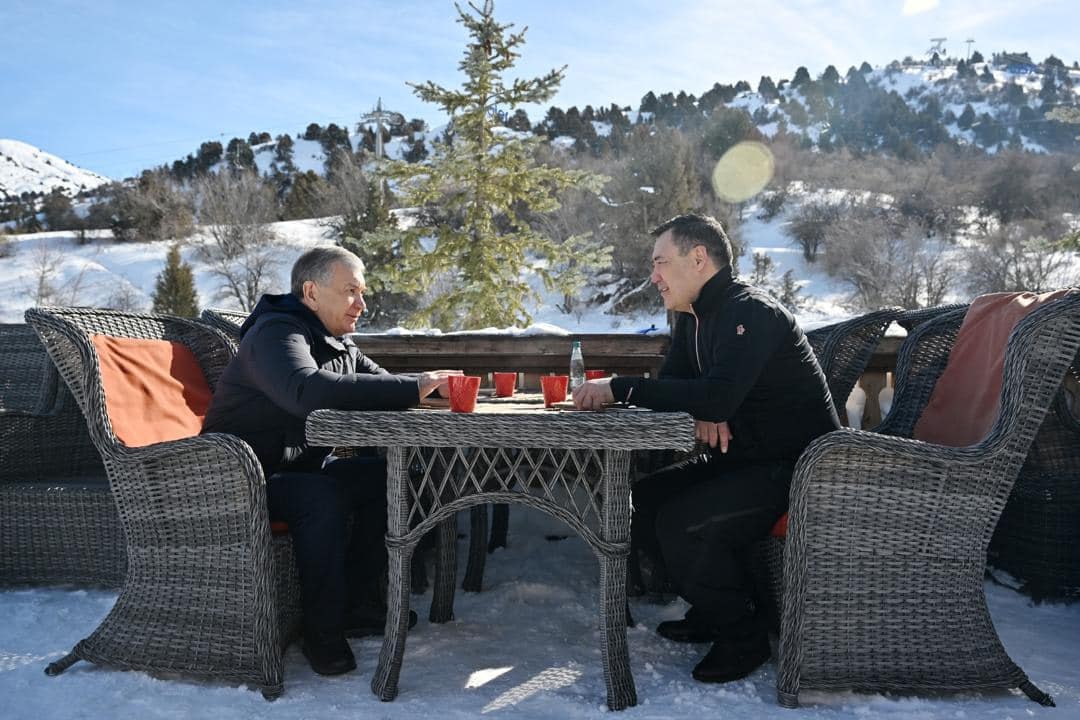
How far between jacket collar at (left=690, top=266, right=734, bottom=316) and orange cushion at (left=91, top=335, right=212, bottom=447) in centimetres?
170

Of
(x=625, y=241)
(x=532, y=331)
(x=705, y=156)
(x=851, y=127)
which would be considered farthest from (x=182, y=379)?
(x=851, y=127)

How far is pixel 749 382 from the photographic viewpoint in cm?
208

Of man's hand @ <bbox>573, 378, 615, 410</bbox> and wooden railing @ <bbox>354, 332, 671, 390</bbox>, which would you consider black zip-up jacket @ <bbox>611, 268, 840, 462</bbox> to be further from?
wooden railing @ <bbox>354, 332, 671, 390</bbox>

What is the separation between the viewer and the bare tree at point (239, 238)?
2656 centimetres

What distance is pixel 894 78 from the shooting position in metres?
108

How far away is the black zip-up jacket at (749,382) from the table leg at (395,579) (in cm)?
61

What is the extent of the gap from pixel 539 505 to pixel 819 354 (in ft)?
5.70

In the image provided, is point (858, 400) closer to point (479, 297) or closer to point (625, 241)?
point (479, 297)

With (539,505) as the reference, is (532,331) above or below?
above

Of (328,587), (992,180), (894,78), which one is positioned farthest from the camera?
(894,78)

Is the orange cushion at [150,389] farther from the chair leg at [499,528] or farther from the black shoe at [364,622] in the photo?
the chair leg at [499,528]

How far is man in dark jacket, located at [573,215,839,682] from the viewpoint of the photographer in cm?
207

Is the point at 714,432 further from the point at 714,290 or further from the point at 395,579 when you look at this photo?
the point at 395,579

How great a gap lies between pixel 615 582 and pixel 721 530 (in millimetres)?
342
